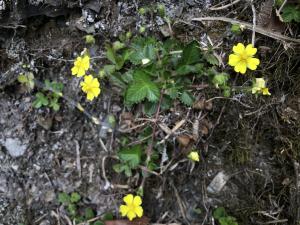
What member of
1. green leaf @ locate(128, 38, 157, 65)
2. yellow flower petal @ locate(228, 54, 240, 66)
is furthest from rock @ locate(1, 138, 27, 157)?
yellow flower petal @ locate(228, 54, 240, 66)

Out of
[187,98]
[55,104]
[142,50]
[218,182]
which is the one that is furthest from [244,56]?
[55,104]

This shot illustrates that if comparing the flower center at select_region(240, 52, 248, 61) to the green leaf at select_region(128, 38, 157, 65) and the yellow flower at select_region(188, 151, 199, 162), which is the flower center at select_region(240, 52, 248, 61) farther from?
the yellow flower at select_region(188, 151, 199, 162)

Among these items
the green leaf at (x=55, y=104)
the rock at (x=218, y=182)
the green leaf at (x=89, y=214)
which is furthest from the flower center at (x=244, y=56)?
the green leaf at (x=89, y=214)

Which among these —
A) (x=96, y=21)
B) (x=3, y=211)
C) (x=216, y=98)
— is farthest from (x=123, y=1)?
(x=3, y=211)

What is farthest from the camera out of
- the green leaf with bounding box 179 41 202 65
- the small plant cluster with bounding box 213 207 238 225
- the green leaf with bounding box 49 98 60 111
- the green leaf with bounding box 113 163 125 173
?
the green leaf with bounding box 49 98 60 111

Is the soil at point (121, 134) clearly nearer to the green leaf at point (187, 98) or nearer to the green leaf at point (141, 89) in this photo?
the green leaf at point (187, 98)

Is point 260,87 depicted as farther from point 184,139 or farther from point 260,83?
point 184,139
